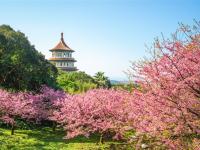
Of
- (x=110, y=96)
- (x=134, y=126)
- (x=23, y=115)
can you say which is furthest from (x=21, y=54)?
(x=134, y=126)

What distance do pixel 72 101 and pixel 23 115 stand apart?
5616mm

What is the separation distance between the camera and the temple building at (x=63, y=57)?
122 m

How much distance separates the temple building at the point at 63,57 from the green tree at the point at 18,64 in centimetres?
7035

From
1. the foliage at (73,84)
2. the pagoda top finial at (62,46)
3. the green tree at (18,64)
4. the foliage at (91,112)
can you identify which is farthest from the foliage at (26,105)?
the pagoda top finial at (62,46)

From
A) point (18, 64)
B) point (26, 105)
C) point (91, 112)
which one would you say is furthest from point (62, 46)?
point (91, 112)

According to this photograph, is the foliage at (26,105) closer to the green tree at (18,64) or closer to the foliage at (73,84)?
the green tree at (18,64)

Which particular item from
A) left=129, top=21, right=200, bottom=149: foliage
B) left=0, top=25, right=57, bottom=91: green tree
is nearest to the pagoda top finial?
left=0, top=25, right=57, bottom=91: green tree

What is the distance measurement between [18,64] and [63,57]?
78.3 m

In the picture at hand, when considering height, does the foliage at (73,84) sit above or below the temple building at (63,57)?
below

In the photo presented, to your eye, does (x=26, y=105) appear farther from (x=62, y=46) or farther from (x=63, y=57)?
(x=62, y=46)

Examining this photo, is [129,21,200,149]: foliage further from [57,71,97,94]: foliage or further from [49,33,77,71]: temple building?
[49,33,77,71]: temple building

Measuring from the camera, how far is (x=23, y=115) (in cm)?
4028

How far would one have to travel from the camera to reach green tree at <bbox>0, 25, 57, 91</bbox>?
45.5 m

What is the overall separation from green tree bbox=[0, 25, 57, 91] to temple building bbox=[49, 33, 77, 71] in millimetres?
70354
